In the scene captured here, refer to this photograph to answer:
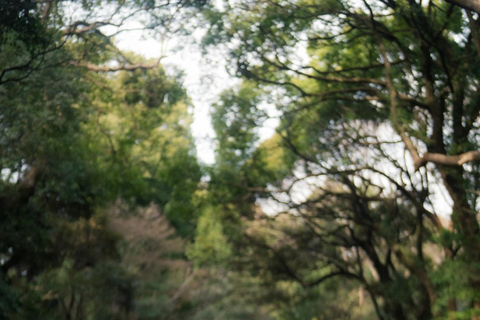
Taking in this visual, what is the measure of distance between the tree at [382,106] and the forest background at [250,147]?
0.18ft

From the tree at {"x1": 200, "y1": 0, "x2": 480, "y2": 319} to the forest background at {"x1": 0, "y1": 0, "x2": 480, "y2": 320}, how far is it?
0.05m

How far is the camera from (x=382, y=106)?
13.8 meters

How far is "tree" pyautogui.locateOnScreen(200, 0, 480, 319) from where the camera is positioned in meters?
9.90

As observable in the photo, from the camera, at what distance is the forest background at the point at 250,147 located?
1045cm

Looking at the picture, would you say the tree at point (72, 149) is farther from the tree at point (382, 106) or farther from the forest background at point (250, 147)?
the tree at point (382, 106)

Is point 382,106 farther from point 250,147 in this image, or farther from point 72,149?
point 72,149

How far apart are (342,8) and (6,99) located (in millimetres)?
6853

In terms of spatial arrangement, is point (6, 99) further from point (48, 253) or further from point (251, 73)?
point (48, 253)

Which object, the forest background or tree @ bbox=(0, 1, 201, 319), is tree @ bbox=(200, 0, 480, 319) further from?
tree @ bbox=(0, 1, 201, 319)

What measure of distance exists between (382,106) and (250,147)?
5050 millimetres

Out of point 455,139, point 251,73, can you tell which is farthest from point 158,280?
point 455,139

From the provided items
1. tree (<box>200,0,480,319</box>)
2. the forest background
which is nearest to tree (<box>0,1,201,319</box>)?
the forest background

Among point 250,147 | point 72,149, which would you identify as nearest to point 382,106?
point 250,147

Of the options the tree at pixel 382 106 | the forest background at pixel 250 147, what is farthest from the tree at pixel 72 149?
the tree at pixel 382 106
